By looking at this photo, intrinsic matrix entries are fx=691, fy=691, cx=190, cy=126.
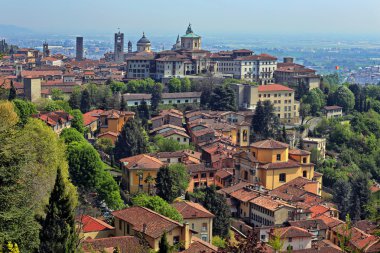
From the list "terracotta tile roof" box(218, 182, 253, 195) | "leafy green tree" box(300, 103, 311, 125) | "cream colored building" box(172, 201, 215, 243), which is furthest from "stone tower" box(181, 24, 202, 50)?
"cream colored building" box(172, 201, 215, 243)

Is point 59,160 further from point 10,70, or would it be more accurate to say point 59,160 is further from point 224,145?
point 10,70

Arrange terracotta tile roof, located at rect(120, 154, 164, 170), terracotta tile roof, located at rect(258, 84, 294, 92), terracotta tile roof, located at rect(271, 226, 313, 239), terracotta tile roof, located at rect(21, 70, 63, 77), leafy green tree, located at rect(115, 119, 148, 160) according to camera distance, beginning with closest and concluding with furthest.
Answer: terracotta tile roof, located at rect(271, 226, 313, 239), terracotta tile roof, located at rect(120, 154, 164, 170), leafy green tree, located at rect(115, 119, 148, 160), terracotta tile roof, located at rect(258, 84, 294, 92), terracotta tile roof, located at rect(21, 70, 63, 77)

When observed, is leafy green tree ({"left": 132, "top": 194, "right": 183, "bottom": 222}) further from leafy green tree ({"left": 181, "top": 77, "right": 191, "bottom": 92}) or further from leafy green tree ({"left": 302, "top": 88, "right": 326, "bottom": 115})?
leafy green tree ({"left": 302, "top": 88, "right": 326, "bottom": 115})

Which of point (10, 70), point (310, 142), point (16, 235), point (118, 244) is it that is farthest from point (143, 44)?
point (16, 235)

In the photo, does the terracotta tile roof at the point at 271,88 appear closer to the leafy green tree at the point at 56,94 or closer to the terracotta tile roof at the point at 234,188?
the leafy green tree at the point at 56,94

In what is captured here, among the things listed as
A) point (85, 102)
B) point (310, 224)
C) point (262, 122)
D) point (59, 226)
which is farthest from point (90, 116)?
point (59, 226)

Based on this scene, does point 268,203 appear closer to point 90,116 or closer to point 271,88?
point 90,116
